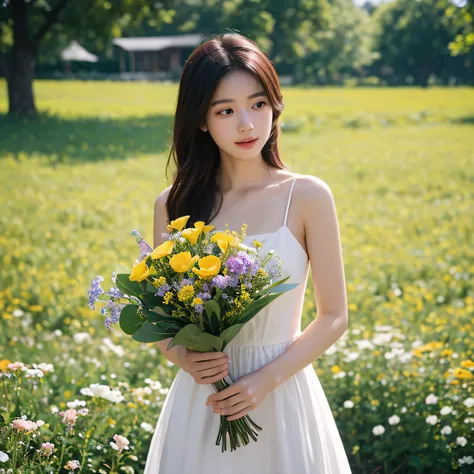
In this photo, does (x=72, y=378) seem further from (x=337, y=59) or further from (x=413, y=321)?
(x=337, y=59)

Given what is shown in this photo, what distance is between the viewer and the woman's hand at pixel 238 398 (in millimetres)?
1897

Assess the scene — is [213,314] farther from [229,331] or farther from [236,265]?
[236,265]

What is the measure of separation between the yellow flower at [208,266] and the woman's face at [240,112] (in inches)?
25.1

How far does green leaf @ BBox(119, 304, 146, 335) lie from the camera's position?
1.83m

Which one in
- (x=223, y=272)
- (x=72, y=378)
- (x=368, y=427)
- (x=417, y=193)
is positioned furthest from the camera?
(x=417, y=193)

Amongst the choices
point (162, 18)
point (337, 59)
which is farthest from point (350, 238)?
point (337, 59)

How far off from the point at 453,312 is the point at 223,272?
4.01 metres

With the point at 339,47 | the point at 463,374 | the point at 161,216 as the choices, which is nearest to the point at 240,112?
the point at 161,216

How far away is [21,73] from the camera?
1142 cm

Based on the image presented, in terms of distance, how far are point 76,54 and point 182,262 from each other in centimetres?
1424

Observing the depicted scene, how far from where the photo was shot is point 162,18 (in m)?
14.5

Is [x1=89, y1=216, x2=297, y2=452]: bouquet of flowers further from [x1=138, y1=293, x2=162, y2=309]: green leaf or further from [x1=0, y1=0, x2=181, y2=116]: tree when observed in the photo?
[x1=0, y1=0, x2=181, y2=116]: tree

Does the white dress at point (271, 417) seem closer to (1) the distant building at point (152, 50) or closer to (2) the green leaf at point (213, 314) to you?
(2) the green leaf at point (213, 314)

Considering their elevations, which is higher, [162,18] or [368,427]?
[162,18]
